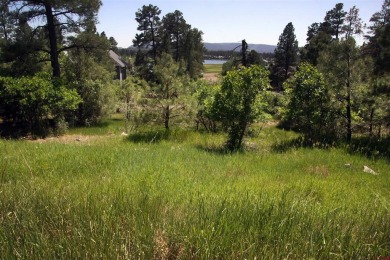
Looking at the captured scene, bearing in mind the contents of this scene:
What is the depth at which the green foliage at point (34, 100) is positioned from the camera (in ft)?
63.2

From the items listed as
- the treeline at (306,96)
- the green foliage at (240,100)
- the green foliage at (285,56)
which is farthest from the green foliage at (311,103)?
the green foliage at (285,56)

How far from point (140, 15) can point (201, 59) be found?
14.6 metres

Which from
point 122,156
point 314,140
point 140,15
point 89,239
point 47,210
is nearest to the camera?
point 89,239

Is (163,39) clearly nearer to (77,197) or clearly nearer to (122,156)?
(122,156)

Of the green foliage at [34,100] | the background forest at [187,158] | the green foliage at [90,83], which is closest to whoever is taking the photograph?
the background forest at [187,158]

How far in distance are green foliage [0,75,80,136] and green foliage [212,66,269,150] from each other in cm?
1227

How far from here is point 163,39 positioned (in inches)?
2253

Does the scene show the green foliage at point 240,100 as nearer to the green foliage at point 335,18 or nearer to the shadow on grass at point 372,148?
the shadow on grass at point 372,148

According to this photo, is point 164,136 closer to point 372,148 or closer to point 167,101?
point 167,101

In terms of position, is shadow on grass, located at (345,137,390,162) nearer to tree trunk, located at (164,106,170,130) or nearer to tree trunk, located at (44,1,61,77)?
tree trunk, located at (164,106,170,130)

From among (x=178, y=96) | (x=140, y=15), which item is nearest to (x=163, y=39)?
(x=140, y=15)

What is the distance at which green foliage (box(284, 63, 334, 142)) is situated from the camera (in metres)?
14.8

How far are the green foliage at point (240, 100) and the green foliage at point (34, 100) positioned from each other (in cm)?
1227

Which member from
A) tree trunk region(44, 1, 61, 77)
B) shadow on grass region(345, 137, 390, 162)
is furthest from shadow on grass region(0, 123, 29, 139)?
shadow on grass region(345, 137, 390, 162)
